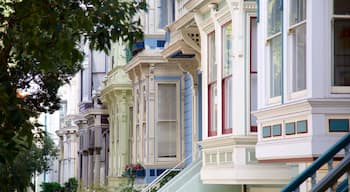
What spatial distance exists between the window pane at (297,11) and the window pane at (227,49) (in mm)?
4752

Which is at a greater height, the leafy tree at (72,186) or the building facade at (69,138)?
the building facade at (69,138)

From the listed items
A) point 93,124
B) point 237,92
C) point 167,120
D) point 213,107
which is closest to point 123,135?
point 167,120

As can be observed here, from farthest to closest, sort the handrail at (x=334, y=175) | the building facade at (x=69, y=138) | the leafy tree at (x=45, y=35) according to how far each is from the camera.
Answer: the building facade at (x=69, y=138) < the handrail at (x=334, y=175) < the leafy tree at (x=45, y=35)

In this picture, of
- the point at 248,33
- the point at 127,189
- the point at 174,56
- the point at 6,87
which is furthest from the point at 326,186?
the point at 127,189

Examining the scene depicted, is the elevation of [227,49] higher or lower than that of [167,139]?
higher

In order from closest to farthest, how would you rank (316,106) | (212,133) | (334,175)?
(334,175)
(316,106)
(212,133)

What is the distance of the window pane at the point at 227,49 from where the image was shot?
20156 millimetres

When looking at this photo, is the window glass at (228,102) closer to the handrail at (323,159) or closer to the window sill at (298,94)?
the window sill at (298,94)

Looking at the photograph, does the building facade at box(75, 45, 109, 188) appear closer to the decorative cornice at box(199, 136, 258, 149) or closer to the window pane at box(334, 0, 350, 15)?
the decorative cornice at box(199, 136, 258, 149)

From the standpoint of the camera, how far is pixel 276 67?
634 inches

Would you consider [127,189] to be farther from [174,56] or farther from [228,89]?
[228,89]

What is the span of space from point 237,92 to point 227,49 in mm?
1311

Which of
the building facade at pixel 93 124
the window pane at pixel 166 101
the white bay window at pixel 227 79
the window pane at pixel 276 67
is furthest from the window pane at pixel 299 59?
the building facade at pixel 93 124

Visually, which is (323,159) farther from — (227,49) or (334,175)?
(227,49)
